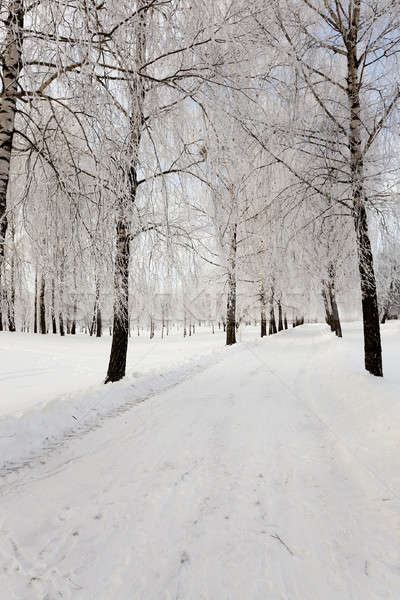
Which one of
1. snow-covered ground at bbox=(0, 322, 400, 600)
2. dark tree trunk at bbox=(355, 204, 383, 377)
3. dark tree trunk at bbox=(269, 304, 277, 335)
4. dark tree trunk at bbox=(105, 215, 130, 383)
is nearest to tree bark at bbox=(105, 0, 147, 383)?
dark tree trunk at bbox=(105, 215, 130, 383)

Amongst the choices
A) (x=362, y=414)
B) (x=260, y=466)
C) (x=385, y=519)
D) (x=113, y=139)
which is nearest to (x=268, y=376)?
(x=362, y=414)

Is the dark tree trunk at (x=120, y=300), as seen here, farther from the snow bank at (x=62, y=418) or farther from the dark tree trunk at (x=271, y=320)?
the dark tree trunk at (x=271, y=320)

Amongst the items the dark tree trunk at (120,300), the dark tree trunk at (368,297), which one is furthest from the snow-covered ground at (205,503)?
the dark tree trunk at (120,300)

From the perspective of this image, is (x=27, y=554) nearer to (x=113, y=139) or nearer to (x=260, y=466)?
(x=260, y=466)

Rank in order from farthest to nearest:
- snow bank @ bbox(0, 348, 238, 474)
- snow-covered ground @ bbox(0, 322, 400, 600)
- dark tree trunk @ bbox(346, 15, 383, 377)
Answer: dark tree trunk @ bbox(346, 15, 383, 377) < snow bank @ bbox(0, 348, 238, 474) < snow-covered ground @ bbox(0, 322, 400, 600)

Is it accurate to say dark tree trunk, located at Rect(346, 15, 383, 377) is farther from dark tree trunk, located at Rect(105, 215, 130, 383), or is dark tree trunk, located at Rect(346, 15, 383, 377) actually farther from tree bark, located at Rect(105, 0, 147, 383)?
dark tree trunk, located at Rect(105, 215, 130, 383)

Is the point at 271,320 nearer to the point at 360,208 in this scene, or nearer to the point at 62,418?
the point at 360,208

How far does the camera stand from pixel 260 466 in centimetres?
293

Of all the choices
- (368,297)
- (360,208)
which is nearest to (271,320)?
(368,297)

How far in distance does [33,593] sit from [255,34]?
5.66 m

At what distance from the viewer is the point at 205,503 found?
2.32m

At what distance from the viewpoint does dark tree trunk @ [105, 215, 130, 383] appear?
15.8ft

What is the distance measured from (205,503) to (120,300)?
13.3 ft

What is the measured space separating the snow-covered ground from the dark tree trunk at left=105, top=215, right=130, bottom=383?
1.89m
